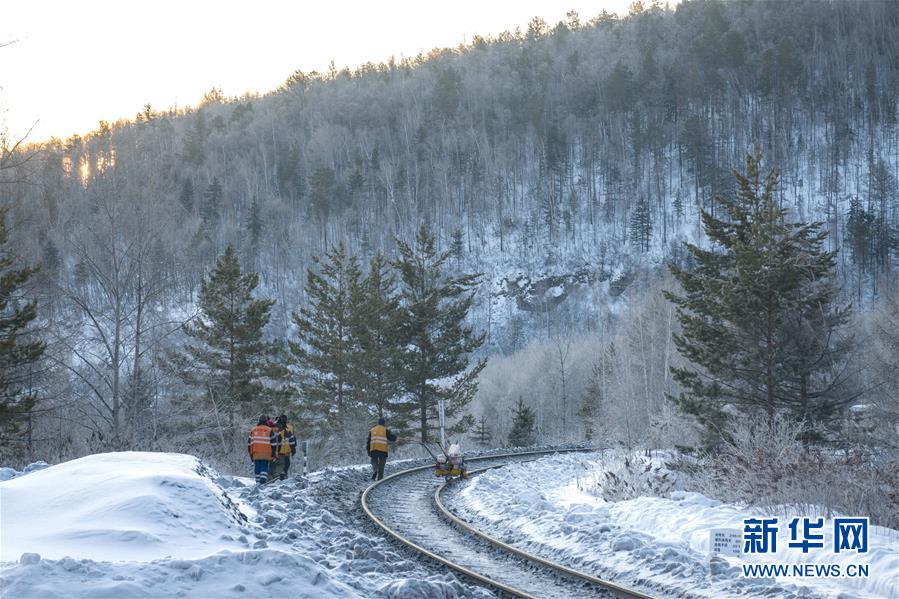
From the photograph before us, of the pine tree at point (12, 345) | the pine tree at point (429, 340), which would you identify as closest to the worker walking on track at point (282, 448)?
the pine tree at point (12, 345)

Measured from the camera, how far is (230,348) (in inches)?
1359

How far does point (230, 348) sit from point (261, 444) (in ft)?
53.9

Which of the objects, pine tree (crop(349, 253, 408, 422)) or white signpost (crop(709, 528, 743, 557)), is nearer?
white signpost (crop(709, 528, 743, 557))

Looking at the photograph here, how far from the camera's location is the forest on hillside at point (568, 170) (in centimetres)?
7231

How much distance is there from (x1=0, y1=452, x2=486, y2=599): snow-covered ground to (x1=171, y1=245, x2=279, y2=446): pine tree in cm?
2033

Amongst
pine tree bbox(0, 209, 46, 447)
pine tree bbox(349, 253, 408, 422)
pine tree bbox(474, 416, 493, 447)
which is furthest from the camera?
pine tree bbox(474, 416, 493, 447)

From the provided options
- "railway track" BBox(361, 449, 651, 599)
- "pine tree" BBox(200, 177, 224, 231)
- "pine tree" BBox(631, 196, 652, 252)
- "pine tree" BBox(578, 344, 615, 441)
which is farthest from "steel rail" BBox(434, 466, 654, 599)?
"pine tree" BBox(200, 177, 224, 231)

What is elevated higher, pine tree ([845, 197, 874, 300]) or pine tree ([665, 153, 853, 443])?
pine tree ([845, 197, 874, 300])

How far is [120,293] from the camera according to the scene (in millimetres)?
23031

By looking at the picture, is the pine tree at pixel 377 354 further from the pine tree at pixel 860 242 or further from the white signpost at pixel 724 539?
the pine tree at pixel 860 242

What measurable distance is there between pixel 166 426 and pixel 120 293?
26.2ft

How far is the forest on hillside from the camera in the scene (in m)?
72.3

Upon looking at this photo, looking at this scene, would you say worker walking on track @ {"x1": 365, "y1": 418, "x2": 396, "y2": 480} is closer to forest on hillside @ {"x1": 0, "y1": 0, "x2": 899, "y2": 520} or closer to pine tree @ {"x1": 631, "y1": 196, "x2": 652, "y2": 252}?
forest on hillside @ {"x1": 0, "y1": 0, "x2": 899, "y2": 520}

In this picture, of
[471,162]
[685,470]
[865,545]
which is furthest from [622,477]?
[471,162]
